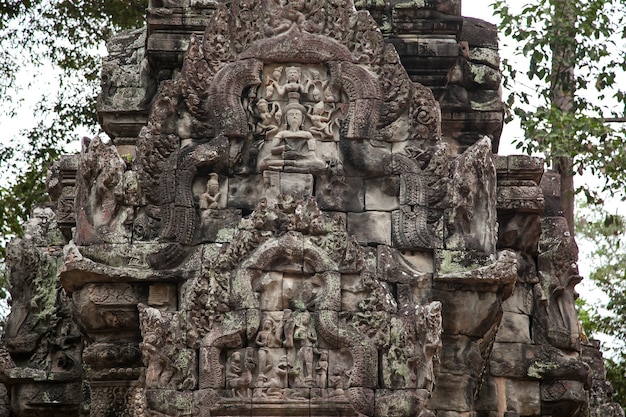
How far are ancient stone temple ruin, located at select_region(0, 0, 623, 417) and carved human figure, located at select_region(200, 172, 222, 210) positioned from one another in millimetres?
18

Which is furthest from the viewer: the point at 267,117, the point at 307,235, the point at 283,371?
the point at 267,117

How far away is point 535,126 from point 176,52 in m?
5.74

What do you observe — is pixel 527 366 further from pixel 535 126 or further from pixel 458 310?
pixel 535 126

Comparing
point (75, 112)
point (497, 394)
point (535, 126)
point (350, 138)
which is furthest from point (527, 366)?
point (75, 112)

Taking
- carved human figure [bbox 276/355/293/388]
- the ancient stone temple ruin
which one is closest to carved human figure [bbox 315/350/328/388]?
the ancient stone temple ruin

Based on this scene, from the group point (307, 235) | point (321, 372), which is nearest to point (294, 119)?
point (307, 235)

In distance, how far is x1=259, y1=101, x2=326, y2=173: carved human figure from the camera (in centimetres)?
1111

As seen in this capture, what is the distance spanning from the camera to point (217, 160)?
36.7ft

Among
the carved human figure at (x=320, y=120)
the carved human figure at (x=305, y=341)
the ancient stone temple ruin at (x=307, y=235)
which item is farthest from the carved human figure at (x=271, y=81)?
the carved human figure at (x=305, y=341)

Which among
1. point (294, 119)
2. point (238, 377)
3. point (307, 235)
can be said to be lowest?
point (238, 377)

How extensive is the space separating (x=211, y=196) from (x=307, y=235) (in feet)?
2.96

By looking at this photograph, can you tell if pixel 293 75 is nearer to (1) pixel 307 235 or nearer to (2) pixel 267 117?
(2) pixel 267 117

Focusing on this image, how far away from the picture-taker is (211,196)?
11188 mm

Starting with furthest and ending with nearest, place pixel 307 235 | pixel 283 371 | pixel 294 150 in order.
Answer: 1. pixel 294 150
2. pixel 307 235
3. pixel 283 371
